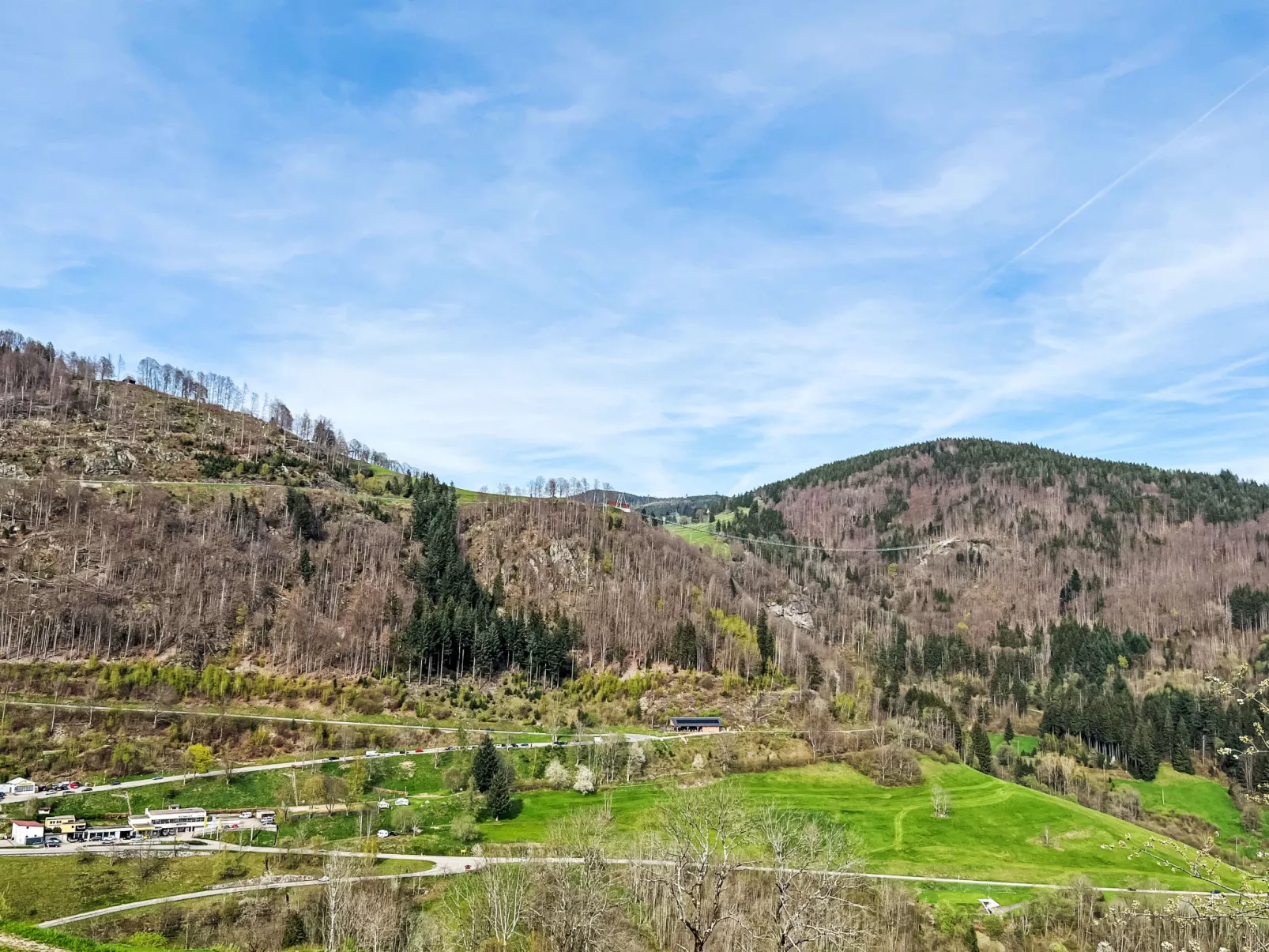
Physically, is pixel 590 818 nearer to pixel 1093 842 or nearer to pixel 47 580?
pixel 1093 842

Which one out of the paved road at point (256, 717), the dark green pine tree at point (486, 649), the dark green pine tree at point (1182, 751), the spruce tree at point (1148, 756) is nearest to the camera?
the paved road at point (256, 717)

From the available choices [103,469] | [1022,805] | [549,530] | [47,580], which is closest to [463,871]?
[1022,805]

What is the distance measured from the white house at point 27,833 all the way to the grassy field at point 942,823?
3728cm

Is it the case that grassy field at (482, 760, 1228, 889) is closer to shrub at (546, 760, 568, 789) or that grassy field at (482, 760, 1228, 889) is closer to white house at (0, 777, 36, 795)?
shrub at (546, 760, 568, 789)

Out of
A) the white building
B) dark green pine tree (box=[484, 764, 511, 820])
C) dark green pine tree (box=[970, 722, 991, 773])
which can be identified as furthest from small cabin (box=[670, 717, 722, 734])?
the white building

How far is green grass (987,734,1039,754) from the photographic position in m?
149

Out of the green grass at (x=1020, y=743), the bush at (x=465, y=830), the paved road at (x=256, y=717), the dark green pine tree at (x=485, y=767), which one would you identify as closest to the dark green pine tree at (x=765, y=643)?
the green grass at (x=1020, y=743)

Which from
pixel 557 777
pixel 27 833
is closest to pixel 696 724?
pixel 557 777

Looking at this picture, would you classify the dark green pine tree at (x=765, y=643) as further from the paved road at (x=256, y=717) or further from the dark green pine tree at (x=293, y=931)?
the dark green pine tree at (x=293, y=931)

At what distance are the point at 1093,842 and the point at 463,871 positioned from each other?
73.5 metres

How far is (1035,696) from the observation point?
184125 millimetres

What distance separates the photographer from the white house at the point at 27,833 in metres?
62.5

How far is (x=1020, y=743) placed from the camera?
15488 centimetres

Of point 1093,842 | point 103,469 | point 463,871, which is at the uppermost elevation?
point 103,469
